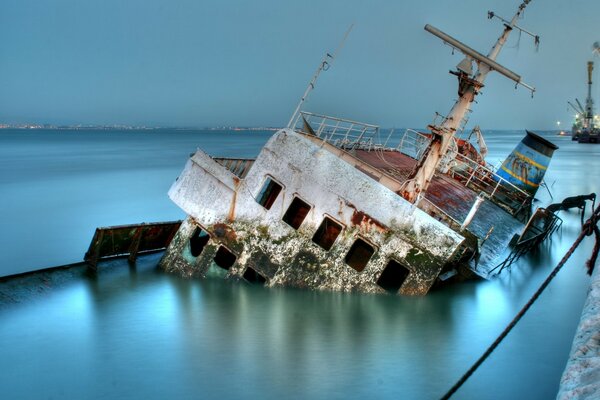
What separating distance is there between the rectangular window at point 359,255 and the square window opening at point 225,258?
8.78 ft

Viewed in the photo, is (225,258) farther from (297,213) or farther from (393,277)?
(393,277)

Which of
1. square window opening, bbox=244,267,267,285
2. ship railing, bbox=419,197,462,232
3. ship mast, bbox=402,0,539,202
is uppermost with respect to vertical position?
ship mast, bbox=402,0,539,202

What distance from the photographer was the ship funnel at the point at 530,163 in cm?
2281

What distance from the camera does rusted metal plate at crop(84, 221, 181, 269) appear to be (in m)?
13.6

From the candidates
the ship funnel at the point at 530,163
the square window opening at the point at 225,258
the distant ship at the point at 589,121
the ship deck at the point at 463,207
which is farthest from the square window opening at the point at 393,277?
the distant ship at the point at 589,121

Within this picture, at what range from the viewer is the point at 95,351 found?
10.1 metres

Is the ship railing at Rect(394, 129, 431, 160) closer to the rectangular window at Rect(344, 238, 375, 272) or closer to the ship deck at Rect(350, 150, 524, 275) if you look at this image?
the ship deck at Rect(350, 150, 524, 275)

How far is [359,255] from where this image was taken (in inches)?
474

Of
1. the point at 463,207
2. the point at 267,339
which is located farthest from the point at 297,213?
the point at 463,207

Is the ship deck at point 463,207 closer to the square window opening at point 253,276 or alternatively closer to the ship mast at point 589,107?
the square window opening at point 253,276

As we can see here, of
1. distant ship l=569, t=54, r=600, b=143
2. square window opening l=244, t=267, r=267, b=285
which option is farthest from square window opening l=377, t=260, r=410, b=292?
distant ship l=569, t=54, r=600, b=143

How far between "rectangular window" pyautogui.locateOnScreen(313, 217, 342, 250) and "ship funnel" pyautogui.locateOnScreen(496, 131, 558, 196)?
1364 centimetres

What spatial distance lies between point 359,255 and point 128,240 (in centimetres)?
600

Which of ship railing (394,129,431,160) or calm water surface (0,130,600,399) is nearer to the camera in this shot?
calm water surface (0,130,600,399)
